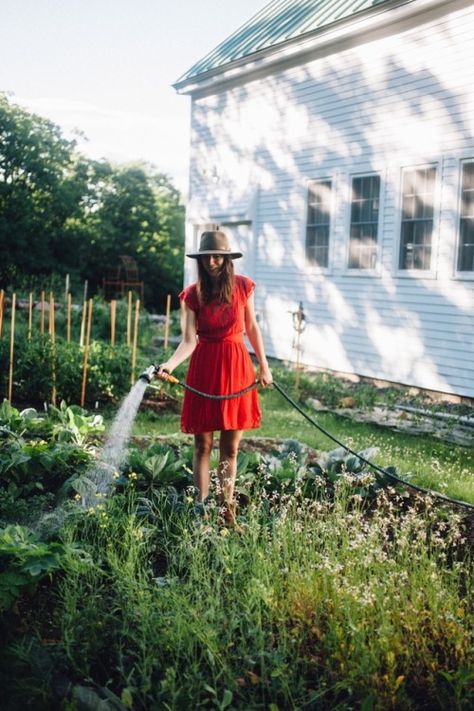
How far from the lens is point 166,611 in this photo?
3.57 metres

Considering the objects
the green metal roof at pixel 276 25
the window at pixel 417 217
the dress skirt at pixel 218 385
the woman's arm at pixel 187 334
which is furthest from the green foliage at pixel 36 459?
the green metal roof at pixel 276 25

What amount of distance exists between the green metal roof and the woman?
7714 millimetres

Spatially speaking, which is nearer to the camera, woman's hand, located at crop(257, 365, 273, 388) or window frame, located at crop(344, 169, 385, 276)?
woman's hand, located at crop(257, 365, 273, 388)

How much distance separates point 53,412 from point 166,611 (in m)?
3.36

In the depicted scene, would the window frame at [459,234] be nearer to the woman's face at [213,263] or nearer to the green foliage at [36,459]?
the green foliage at [36,459]

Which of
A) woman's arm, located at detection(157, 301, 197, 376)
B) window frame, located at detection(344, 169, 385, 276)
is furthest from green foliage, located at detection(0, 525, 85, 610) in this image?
window frame, located at detection(344, 169, 385, 276)

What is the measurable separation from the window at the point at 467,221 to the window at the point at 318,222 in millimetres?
2840

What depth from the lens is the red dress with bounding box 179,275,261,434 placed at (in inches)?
198

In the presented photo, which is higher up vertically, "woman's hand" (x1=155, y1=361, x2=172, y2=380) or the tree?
the tree

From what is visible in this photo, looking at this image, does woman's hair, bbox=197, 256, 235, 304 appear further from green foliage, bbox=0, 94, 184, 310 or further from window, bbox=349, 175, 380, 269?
green foliage, bbox=0, 94, 184, 310

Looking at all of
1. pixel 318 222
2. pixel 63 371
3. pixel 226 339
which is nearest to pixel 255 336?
pixel 226 339

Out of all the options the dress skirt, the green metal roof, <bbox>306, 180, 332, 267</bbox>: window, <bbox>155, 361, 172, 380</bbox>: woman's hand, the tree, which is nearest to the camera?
<bbox>155, 361, 172, 380</bbox>: woman's hand

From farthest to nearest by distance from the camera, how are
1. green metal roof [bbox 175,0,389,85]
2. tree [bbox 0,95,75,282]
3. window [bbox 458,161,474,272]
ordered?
tree [bbox 0,95,75,282], green metal roof [bbox 175,0,389,85], window [bbox 458,161,474,272]

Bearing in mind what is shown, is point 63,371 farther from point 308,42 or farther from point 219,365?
point 308,42
